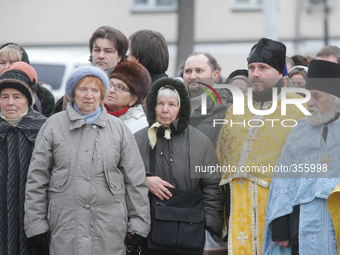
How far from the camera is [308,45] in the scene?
53.6 ft

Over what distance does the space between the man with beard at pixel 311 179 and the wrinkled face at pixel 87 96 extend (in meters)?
1.44

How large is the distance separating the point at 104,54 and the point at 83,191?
180 centimetres

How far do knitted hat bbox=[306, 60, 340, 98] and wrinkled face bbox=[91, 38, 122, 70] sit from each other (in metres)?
1.99

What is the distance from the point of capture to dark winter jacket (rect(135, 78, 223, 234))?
14.3 feet

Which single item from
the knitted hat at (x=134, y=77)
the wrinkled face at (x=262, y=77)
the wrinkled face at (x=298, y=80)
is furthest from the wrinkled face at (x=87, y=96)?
the wrinkled face at (x=298, y=80)

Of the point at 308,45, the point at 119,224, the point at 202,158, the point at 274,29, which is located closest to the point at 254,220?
the point at 202,158

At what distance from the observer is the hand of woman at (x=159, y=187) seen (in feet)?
13.9

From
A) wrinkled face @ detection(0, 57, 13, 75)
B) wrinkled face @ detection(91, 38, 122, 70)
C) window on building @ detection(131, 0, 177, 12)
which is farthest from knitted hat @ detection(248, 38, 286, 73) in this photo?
window on building @ detection(131, 0, 177, 12)

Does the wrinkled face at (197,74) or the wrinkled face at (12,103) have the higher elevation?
the wrinkled face at (197,74)

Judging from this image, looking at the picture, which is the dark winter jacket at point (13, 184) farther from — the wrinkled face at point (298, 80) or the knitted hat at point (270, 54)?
the wrinkled face at point (298, 80)

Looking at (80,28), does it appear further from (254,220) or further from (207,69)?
(254,220)

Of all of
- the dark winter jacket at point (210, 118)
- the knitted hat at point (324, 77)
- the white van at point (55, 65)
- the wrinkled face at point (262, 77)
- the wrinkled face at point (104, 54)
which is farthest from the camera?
the white van at point (55, 65)

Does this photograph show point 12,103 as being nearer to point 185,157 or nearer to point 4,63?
point 4,63

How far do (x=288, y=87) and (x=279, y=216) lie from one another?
1118 millimetres
